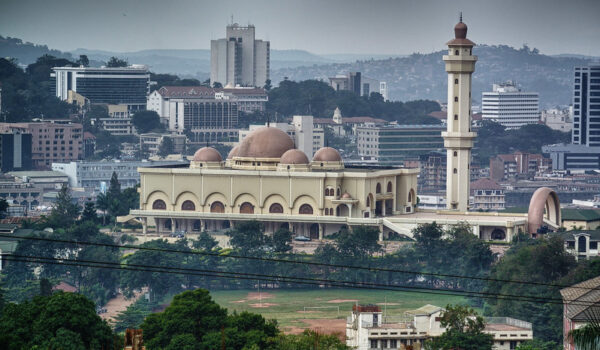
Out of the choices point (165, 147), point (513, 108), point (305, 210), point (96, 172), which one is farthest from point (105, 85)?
point (305, 210)

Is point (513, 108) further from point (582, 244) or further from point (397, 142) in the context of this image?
point (582, 244)

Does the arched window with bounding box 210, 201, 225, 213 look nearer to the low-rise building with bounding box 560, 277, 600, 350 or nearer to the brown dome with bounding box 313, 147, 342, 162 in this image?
the brown dome with bounding box 313, 147, 342, 162

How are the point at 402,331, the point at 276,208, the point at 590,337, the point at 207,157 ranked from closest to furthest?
the point at 590,337, the point at 402,331, the point at 276,208, the point at 207,157

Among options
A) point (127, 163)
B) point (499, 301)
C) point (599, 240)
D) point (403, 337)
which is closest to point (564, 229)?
point (599, 240)

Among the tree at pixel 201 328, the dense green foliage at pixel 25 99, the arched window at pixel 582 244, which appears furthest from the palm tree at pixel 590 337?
the dense green foliage at pixel 25 99

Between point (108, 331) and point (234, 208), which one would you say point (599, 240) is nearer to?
point (234, 208)

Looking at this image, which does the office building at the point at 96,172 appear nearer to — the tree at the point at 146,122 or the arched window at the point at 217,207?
the tree at the point at 146,122
